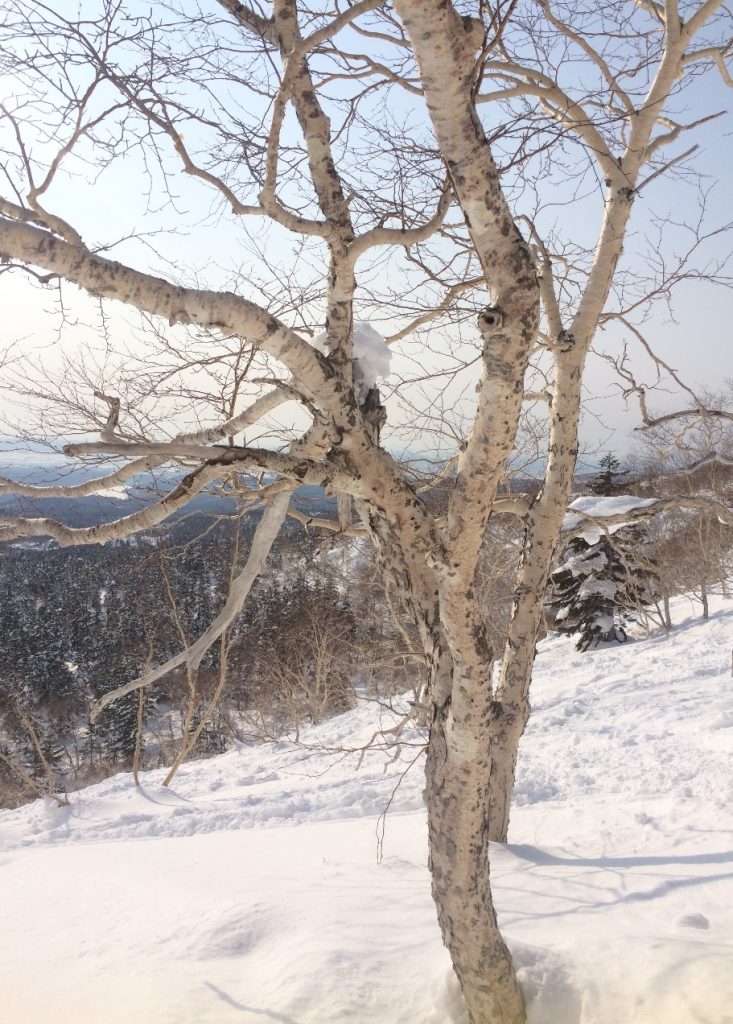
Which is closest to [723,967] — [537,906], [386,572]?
[537,906]

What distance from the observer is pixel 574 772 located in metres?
7.43

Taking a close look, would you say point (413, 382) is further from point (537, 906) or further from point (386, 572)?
point (537, 906)

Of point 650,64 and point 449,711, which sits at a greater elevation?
point 650,64

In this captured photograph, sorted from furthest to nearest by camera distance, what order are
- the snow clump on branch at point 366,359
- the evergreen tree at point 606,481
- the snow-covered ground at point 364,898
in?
the evergreen tree at point 606,481 → the snow-covered ground at point 364,898 → the snow clump on branch at point 366,359

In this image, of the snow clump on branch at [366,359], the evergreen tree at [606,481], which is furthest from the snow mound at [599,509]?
the evergreen tree at [606,481]

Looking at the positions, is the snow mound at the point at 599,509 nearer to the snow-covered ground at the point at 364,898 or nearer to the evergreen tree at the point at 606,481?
the snow-covered ground at the point at 364,898

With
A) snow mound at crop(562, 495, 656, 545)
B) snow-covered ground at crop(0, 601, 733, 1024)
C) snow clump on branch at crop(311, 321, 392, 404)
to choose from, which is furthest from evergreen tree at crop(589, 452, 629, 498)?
snow clump on branch at crop(311, 321, 392, 404)

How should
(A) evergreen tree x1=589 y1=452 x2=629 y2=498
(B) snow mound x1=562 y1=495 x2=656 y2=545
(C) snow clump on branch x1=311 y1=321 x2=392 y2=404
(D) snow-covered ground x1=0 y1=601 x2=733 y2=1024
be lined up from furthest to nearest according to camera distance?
(A) evergreen tree x1=589 y1=452 x2=629 y2=498 < (B) snow mound x1=562 y1=495 x2=656 y2=545 < (D) snow-covered ground x1=0 y1=601 x2=733 y2=1024 < (C) snow clump on branch x1=311 y1=321 x2=392 y2=404

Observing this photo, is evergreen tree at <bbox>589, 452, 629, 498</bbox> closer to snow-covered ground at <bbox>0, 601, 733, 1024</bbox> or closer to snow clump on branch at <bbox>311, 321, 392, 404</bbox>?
snow-covered ground at <bbox>0, 601, 733, 1024</bbox>

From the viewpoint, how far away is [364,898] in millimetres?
4016

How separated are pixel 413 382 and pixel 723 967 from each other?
3.74 m

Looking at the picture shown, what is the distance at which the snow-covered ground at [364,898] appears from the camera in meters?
2.85

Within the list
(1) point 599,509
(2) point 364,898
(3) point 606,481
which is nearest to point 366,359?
(1) point 599,509

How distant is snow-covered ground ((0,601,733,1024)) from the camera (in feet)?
9.34
